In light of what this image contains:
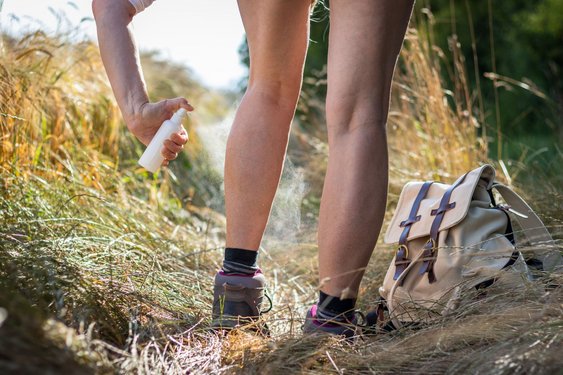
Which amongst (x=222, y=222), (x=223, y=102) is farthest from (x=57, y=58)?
(x=223, y=102)

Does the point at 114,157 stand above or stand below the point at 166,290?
above

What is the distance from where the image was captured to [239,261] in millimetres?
1938

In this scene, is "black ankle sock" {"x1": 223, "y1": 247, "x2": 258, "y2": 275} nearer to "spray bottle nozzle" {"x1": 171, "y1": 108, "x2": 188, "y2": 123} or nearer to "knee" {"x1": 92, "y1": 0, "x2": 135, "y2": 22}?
"spray bottle nozzle" {"x1": 171, "y1": 108, "x2": 188, "y2": 123}

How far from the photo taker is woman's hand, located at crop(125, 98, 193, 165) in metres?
1.75

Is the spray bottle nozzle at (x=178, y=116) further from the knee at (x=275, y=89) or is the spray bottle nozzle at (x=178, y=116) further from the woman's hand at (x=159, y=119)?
the knee at (x=275, y=89)

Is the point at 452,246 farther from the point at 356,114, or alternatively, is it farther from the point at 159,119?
the point at 159,119

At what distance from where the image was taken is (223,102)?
7.48 m

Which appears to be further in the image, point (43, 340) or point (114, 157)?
point (114, 157)

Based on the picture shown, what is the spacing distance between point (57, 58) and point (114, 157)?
0.52 metres

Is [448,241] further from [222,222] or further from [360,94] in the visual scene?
[222,222]

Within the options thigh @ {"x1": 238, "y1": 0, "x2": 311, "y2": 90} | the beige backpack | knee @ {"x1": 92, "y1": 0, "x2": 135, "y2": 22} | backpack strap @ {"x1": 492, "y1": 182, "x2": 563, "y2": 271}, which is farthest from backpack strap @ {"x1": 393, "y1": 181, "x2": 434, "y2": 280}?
knee @ {"x1": 92, "y1": 0, "x2": 135, "y2": 22}

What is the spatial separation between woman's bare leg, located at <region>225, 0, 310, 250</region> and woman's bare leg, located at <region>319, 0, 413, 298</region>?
0.17m

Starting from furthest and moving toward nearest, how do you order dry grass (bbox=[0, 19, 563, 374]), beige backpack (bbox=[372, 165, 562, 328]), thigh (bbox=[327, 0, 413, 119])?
beige backpack (bbox=[372, 165, 562, 328]) → thigh (bbox=[327, 0, 413, 119]) → dry grass (bbox=[0, 19, 563, 374])

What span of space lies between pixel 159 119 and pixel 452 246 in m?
0.74
